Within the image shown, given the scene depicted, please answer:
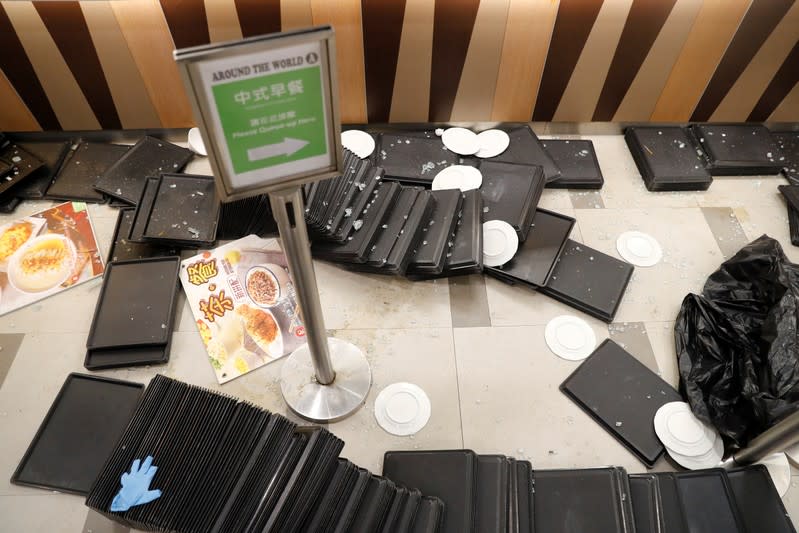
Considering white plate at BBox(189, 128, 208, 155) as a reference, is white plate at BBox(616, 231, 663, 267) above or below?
below

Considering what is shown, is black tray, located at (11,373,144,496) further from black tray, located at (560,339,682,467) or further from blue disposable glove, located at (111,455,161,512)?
black tray, located at (560,339,682,467)

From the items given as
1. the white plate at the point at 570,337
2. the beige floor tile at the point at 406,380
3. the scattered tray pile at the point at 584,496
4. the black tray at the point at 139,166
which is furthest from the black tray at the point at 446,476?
the black tray at the point at 139,166

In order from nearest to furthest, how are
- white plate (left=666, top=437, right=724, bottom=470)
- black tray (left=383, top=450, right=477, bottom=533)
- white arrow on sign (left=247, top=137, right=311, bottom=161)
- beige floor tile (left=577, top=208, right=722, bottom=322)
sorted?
1. white arrow on sign (left=247, top=137, right=311, bottom=161)
2. black tray (left=383, top=450, right=477, bottom=533)
3. white plate (left=666, top=437, right=724, bottom=470)
4. beige floor tile (left=577, top=208, right=722, bottom=322)

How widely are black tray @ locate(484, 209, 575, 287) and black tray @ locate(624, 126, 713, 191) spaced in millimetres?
664

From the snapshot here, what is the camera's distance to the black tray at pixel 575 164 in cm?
290

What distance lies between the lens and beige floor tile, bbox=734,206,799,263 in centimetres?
279

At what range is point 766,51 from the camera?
113 inches

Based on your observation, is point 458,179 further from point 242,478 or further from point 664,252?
point 242,478

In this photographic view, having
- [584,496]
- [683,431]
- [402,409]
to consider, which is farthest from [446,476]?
[683,431]

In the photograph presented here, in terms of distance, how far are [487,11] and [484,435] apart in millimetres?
1892

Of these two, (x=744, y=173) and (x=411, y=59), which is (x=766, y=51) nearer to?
(x=744, y=173)

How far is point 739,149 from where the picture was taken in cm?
304

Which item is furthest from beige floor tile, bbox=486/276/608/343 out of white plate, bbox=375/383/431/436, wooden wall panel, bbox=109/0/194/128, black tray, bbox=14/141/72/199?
black tray, bbox=14/141/72/199

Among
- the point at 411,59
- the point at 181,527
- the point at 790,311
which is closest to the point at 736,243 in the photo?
the point at 790,311
